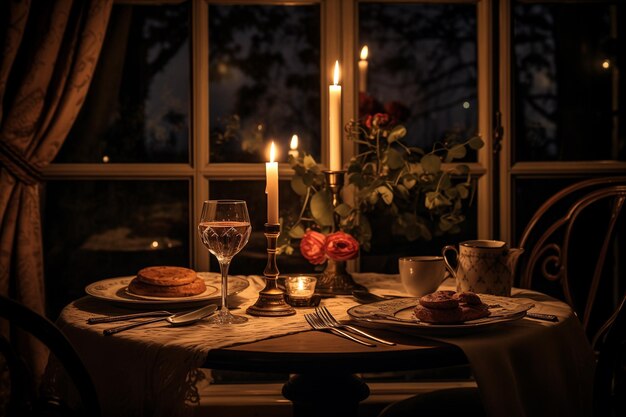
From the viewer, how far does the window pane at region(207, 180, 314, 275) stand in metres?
2.47

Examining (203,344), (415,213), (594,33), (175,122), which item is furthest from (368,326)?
(594,33)

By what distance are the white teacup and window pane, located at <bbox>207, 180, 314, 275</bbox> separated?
0.89 m

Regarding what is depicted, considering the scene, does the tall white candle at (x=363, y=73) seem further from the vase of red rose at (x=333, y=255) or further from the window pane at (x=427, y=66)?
the vase of red rose at (x=333, y=255)

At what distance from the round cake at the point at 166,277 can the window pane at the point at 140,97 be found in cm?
100

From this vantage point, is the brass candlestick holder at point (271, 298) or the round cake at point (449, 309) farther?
the brass candlestick holder at point (271, 298)

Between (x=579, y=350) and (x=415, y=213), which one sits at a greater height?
(x=415, y=213)

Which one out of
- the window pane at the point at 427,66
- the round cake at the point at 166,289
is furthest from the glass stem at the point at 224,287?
the window pane at the point at 427,66

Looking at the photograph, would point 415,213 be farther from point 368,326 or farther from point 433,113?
point 433,113

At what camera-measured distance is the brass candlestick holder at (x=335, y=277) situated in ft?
5.52

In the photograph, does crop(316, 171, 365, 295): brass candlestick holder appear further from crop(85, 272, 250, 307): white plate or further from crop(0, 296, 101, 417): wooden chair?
crop(0, 296, 101, 417): wooden chair

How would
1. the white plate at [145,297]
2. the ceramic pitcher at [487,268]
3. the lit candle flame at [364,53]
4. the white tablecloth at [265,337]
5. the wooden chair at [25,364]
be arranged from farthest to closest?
the lit candle flame at [364,53] → the ceramic pitcher at [487,268] → the white plate at [145,297] → the white tablecloth at [265,337] → the wooden chair at [25,364]

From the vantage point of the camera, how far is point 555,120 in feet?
8.25

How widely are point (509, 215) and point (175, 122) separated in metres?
1.11

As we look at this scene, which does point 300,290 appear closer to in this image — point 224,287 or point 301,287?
point 301,287
